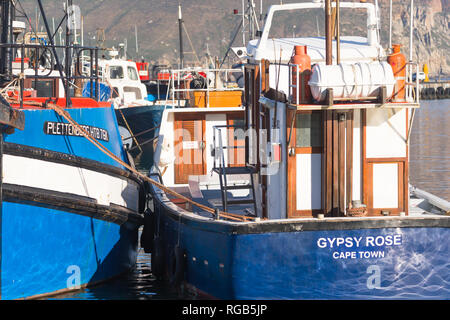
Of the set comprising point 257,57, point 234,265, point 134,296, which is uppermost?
point 257,57

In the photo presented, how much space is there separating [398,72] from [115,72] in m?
29.1

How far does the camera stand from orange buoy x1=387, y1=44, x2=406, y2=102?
34.1ft

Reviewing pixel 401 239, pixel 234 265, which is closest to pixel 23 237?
pixel 234 265

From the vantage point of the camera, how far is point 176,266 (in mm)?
11805

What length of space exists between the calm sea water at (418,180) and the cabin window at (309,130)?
2.95 m

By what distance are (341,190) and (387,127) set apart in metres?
1.07

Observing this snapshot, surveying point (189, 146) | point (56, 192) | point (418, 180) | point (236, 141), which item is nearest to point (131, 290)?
point (56, 192)

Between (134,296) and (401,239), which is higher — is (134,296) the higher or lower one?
the lower one

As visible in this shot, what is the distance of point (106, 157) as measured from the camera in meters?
12.6

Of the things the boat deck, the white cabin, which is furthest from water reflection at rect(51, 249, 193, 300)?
the white cabin

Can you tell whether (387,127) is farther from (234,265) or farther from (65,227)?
(65,227)

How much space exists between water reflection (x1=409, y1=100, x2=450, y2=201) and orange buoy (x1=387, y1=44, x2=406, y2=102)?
1239 cm

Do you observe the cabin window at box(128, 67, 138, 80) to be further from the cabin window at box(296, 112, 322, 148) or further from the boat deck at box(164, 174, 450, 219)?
the cabin window at box(296, 112, 322, 148)
